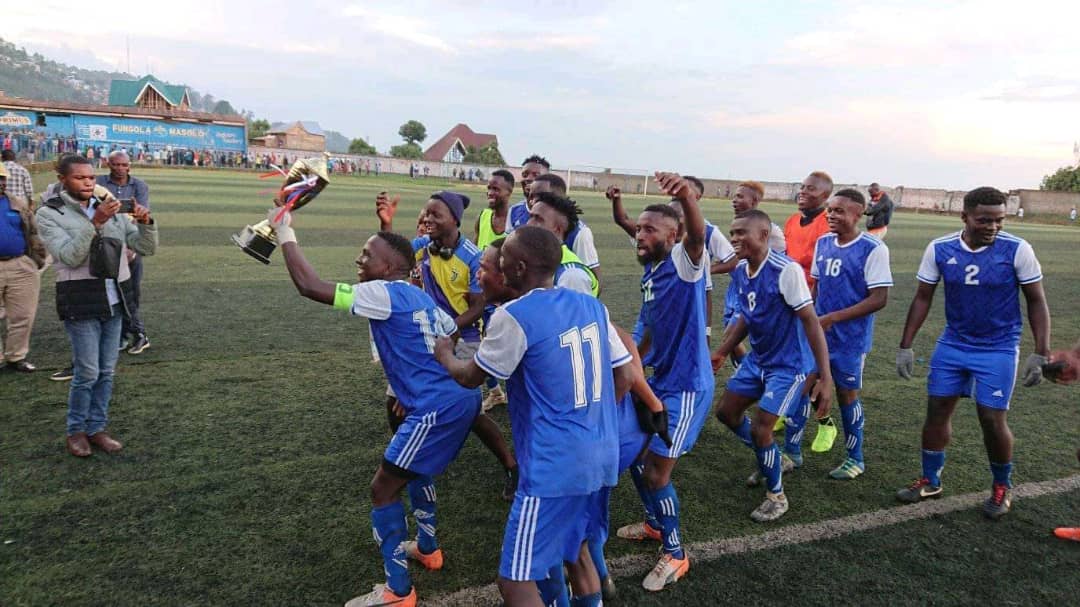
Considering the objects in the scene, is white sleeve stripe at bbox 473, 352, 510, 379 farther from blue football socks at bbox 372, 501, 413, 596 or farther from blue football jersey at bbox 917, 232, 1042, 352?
blue football jersey at bbox 917, 232, 1042, 352

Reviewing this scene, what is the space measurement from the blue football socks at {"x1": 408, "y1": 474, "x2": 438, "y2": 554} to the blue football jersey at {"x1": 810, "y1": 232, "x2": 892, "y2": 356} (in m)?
3.44

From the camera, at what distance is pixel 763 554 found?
13.1 feet

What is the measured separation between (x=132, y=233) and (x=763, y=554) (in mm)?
5601

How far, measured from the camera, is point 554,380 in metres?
2.60

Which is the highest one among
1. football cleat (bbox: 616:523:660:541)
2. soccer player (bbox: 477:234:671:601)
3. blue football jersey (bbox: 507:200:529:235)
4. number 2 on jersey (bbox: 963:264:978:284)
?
blue football jersey (bbox: 507:200:529:235)

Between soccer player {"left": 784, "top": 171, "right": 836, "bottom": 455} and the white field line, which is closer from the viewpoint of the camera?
the white field line

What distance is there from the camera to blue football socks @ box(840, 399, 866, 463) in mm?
5227

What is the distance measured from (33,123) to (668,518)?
6187 centimetres

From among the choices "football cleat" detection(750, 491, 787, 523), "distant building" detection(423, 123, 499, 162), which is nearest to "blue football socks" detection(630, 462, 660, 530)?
"football cleat" detection(750, 491, 787, 523)

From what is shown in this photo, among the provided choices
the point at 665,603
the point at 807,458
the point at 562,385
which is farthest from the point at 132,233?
the point at 807,458

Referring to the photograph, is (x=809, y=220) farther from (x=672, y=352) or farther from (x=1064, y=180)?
(x=1064, y=180)

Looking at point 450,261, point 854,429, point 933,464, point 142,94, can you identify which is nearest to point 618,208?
point 450,261

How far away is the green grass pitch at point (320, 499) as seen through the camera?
3619 millimetres

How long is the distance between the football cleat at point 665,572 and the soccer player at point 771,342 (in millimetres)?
958
